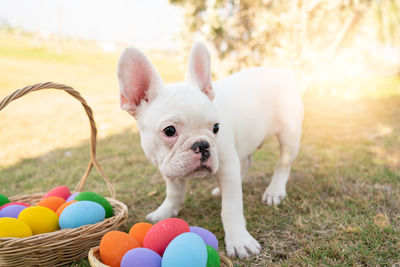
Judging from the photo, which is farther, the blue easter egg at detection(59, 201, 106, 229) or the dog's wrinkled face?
the blue easter egg at detection(59, 201, 106, 229)

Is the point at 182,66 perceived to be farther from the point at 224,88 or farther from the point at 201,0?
the point at 224,88

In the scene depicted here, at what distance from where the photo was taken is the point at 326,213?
2566mm

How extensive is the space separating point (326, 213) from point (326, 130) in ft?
11.6

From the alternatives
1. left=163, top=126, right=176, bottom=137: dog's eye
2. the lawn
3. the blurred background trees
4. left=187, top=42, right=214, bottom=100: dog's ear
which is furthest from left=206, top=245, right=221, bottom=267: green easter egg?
the blurred background trees

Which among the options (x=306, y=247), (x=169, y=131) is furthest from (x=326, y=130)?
(x=169, y=131)

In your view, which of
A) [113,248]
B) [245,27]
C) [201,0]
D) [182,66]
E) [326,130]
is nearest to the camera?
[113,248]

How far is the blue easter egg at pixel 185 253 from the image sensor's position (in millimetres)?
1600

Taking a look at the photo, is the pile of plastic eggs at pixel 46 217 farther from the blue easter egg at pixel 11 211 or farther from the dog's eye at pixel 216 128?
the dog's eye at pixel 216 128

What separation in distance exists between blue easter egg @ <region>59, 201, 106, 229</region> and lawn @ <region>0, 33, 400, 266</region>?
259mm

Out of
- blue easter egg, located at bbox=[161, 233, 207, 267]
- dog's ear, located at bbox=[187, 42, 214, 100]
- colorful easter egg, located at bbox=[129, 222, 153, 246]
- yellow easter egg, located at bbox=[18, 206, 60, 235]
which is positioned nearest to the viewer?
blue easter egg, located at bbox=[161, 233, 207, 267]

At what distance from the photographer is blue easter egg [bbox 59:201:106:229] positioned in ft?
6.97

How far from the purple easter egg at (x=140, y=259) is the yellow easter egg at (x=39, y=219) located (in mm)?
768

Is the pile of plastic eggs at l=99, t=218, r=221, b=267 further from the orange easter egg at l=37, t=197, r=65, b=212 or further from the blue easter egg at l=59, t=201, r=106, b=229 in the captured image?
the orange easter egg at l=37, t=197, r=65, b=212

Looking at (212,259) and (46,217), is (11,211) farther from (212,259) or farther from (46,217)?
(212,259)
